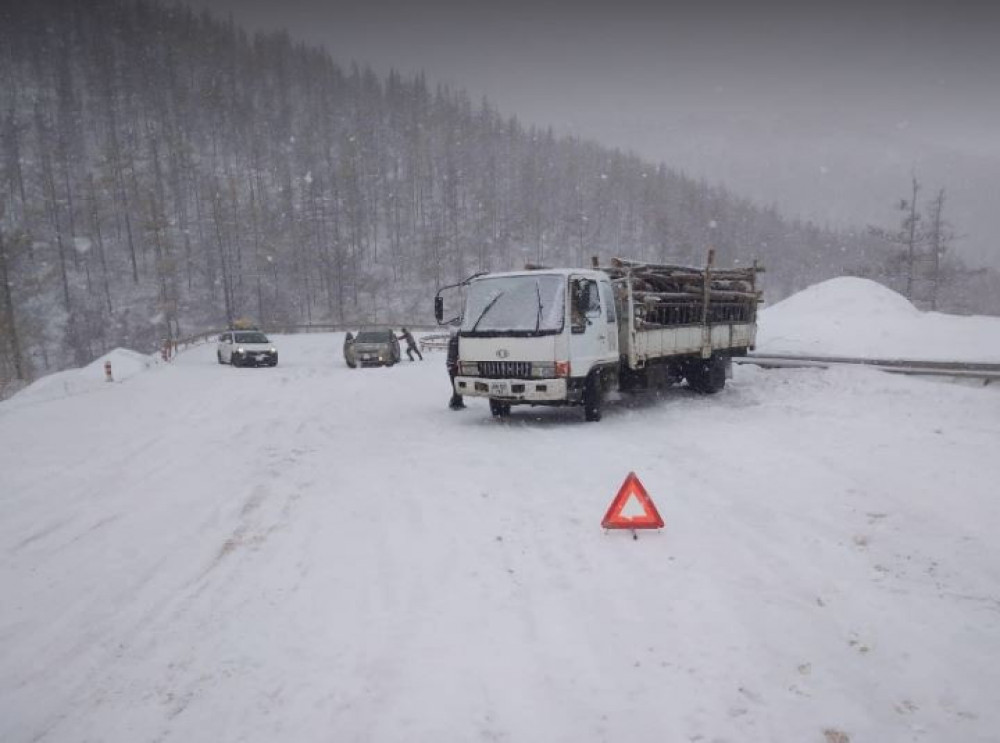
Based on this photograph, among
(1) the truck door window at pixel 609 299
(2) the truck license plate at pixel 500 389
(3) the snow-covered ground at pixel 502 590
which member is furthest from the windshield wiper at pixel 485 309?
(3) the snow-covered ground at pixel 502 590

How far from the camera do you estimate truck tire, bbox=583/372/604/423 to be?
10539 mm

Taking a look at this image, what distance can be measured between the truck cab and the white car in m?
16.8

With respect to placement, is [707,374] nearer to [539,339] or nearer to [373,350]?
[539,339]

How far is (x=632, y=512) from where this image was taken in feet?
18.4

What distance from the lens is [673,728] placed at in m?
3.06

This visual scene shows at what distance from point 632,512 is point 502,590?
67.0 inches

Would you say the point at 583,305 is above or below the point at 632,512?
above

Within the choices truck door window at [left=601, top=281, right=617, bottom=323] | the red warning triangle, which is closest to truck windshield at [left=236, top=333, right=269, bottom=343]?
truck door window at [left=601, top=281, right=617, bottom=323]

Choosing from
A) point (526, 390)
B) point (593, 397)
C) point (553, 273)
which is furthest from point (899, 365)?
point (526, 390)

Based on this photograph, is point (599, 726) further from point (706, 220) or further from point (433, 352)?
point (706, 220)

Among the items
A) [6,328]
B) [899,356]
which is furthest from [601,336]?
[6,328]

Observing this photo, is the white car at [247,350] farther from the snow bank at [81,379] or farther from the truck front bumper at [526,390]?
the truck front bumper at [526,390]

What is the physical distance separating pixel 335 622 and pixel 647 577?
2.52 metres

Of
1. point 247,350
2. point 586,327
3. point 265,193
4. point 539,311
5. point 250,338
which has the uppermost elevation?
point 265,193
